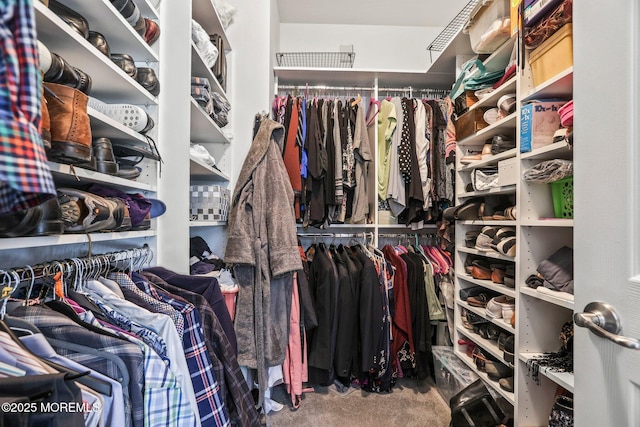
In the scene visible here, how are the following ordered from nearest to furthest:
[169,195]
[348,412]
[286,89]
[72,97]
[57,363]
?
[57,363] < [72,97] < [169,195] < [348,412] < [286,89]

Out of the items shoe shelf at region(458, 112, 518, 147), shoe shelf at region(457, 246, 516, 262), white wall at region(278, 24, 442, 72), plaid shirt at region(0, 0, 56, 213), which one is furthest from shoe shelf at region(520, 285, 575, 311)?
white wall at region(278, 24, 442, 72)

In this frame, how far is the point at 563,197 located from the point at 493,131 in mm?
531

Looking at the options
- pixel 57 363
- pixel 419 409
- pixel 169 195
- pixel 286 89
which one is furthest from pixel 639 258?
pixel 286 89

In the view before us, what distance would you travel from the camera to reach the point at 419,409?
5.53 ft

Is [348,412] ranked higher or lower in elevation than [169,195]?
lower

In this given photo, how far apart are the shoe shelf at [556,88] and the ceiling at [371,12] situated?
138 centimetres

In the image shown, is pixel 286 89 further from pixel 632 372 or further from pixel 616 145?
pixel 632 372

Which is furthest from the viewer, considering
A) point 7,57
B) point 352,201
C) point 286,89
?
point 286,89

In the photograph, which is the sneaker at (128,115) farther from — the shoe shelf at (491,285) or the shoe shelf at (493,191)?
the shoe shelf at (491,285)

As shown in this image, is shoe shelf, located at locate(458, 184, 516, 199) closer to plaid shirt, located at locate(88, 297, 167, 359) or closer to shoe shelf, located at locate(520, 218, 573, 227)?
shoe shelf, located at locate(520, 218, 573, 227)

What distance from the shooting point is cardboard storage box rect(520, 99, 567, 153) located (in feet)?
4.02

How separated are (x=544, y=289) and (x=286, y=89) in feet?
6.67

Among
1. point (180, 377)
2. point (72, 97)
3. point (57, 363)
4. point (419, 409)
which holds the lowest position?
point (419, 409)

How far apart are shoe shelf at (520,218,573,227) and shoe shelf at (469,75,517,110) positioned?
63 cm
